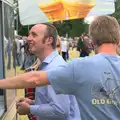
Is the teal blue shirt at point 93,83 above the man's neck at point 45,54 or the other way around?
the other way around

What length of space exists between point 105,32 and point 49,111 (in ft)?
3.16

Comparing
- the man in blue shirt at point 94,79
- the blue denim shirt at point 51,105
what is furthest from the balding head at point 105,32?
the blue denim shirt at point 51,105

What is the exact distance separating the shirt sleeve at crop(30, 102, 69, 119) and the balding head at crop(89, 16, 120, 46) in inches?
32.5

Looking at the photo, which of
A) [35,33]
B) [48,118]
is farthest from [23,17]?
[48,118]

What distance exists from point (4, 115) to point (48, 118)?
41.5 inches

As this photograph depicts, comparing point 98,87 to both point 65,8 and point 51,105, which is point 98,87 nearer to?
point 51,105

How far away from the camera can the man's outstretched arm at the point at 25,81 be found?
7.67ft

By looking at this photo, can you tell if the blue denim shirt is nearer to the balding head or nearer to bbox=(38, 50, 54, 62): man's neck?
bbox=(38, 50, 54, 62): man's neck

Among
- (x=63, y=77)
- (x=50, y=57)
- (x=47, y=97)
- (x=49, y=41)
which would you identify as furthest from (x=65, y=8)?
(x=63, y=77)

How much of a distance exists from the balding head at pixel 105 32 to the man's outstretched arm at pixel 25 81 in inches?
15.5

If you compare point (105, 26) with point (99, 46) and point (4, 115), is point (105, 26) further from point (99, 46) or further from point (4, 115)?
point (4, 115)

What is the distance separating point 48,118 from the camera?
3.17 meters

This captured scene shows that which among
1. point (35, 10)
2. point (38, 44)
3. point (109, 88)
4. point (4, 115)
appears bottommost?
point (4, 115)

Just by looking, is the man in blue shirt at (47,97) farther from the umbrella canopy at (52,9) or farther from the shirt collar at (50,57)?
the umbrella canopy at (52,9)
